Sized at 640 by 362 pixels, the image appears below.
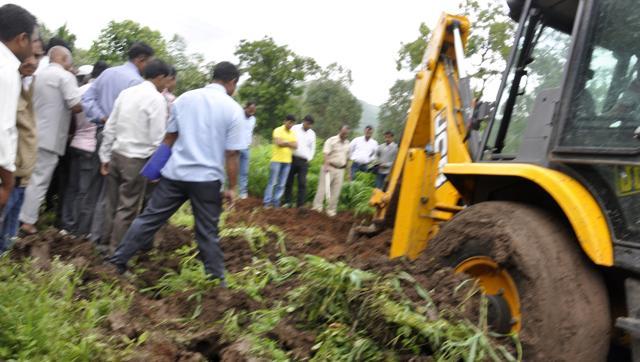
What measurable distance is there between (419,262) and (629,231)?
1196mm

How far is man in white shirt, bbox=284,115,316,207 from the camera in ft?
35.5

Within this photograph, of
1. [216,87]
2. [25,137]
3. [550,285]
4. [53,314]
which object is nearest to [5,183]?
[53,314]

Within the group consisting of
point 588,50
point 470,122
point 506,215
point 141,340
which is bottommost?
point 141,340

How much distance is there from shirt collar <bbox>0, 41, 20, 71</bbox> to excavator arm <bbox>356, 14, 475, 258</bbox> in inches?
110

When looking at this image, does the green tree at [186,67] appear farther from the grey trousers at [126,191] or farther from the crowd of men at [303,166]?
the grey trousers at [126,191]

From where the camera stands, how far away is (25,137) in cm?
412

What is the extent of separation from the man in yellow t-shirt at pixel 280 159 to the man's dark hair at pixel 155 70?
508 centimetres

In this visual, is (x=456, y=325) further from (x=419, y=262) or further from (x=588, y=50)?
(x=588, y=50)

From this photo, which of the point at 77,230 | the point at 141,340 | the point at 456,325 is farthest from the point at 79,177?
the point at 456,325

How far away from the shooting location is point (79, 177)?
5859 millimetres

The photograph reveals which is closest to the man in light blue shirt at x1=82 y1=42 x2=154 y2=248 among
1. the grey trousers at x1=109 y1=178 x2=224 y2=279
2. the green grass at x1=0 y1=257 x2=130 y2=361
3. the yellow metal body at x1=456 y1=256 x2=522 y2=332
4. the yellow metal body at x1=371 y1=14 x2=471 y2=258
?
the grey trousers at x1=109 y1=178 x2=224 y2=279

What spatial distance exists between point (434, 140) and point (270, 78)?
16.9 meters

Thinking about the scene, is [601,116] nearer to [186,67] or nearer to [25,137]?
[25,137]

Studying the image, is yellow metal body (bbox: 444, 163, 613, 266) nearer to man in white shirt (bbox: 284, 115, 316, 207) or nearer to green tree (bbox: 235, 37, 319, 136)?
man in white shirt (bbox: 284, 115, 316, 207)
